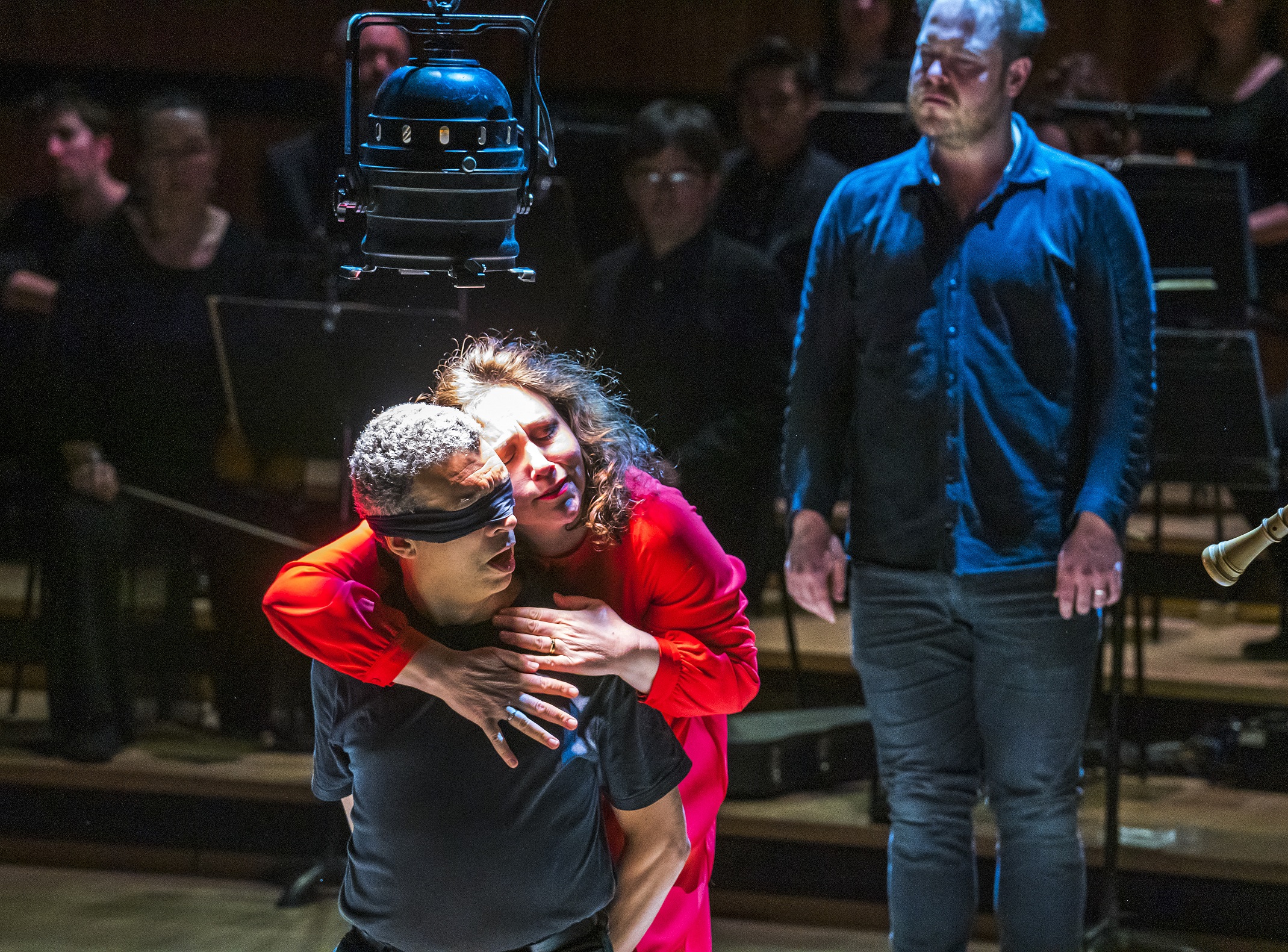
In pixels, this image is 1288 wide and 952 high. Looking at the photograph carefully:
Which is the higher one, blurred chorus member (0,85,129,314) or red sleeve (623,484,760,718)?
blurred chorus member (0,85,129,314)

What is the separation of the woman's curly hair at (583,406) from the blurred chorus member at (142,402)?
151cm

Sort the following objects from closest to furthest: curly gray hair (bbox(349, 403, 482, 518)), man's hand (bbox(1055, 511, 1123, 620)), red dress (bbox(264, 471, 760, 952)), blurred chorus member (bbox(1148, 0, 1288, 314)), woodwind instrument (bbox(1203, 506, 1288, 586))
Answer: woodwind instrument (bbox(1203, 506, 1288, 586))
curly gray hair (bbox(349, 403, 482, 518))
red dress (bbox(264, 471, 760, 952))
man's hand (bbox(1055, 511, 1123, 620))
blurred chorus member (bbox(1148, 0, 1288, 314))

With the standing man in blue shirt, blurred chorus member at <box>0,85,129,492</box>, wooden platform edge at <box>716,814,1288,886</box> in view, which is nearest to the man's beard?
the standing man in blue shirt

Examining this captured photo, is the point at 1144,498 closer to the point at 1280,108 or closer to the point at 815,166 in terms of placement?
the point at 1280,108

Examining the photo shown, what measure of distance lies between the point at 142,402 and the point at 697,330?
1.33 m

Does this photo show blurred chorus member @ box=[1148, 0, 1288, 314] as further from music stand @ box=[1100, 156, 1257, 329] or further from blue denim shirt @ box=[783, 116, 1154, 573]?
blue denim shirt @ box=[783, 116, 1154, 573]

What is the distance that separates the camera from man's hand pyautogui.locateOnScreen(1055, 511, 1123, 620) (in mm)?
2262

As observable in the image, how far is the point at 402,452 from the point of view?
156 cm

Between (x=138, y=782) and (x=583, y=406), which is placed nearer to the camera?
(x=583, y=406)

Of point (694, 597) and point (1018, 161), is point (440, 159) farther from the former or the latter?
point (1018, 161)

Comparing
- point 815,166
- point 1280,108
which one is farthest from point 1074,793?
point 1280,108

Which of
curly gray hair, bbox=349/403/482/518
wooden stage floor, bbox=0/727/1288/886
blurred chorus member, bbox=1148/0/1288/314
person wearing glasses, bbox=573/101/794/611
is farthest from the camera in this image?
blurred chorus member, bbox=1148/0/1288/314

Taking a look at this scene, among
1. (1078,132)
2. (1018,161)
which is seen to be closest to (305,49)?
(1078,132)

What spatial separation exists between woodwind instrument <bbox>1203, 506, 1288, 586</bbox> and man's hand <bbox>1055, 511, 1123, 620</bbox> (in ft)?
2.70
